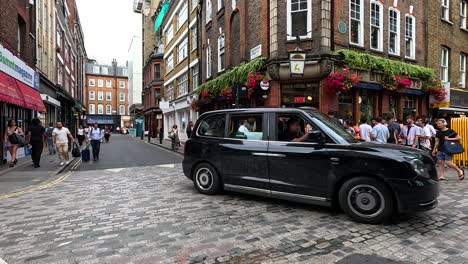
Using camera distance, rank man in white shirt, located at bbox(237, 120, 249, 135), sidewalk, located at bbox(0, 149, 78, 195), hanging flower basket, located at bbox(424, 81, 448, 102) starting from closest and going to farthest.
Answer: man in white shirt, located at bbox(237, 120, 249, 135) → sidewalk, located at bbox(0, 149, 78, 195) → hanging flower basket, located at bbox(424, 81, 448, 102)

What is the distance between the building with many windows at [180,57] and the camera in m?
24.8

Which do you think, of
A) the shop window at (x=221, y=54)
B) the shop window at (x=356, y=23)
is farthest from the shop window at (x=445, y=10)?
the shop window at (x=221, y=54)

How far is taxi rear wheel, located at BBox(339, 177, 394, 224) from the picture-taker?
13.7 feet

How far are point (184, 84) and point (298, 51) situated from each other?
58.8 ft

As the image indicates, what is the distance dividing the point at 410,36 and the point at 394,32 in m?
1.48

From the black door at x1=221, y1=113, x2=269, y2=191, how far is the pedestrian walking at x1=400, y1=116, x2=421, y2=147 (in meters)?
6.36

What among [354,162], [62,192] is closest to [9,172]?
[62,192]

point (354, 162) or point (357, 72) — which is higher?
point (357, 72)

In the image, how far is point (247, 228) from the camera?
4117 millimetres

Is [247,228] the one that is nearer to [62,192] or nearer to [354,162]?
[354,162]

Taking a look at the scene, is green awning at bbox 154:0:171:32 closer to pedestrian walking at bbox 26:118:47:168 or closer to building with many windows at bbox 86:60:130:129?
pedestrian walking at bbox 26:118:47:168

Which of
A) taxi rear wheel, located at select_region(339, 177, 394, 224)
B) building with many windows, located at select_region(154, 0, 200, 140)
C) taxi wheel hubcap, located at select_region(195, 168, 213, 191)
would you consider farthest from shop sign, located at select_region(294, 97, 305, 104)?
building with many windows, located at select_region(154, 0, 200, 140)

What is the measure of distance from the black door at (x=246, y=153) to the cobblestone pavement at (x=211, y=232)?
39cm

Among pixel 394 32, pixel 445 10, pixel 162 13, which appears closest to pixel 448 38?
pixel 445 10
